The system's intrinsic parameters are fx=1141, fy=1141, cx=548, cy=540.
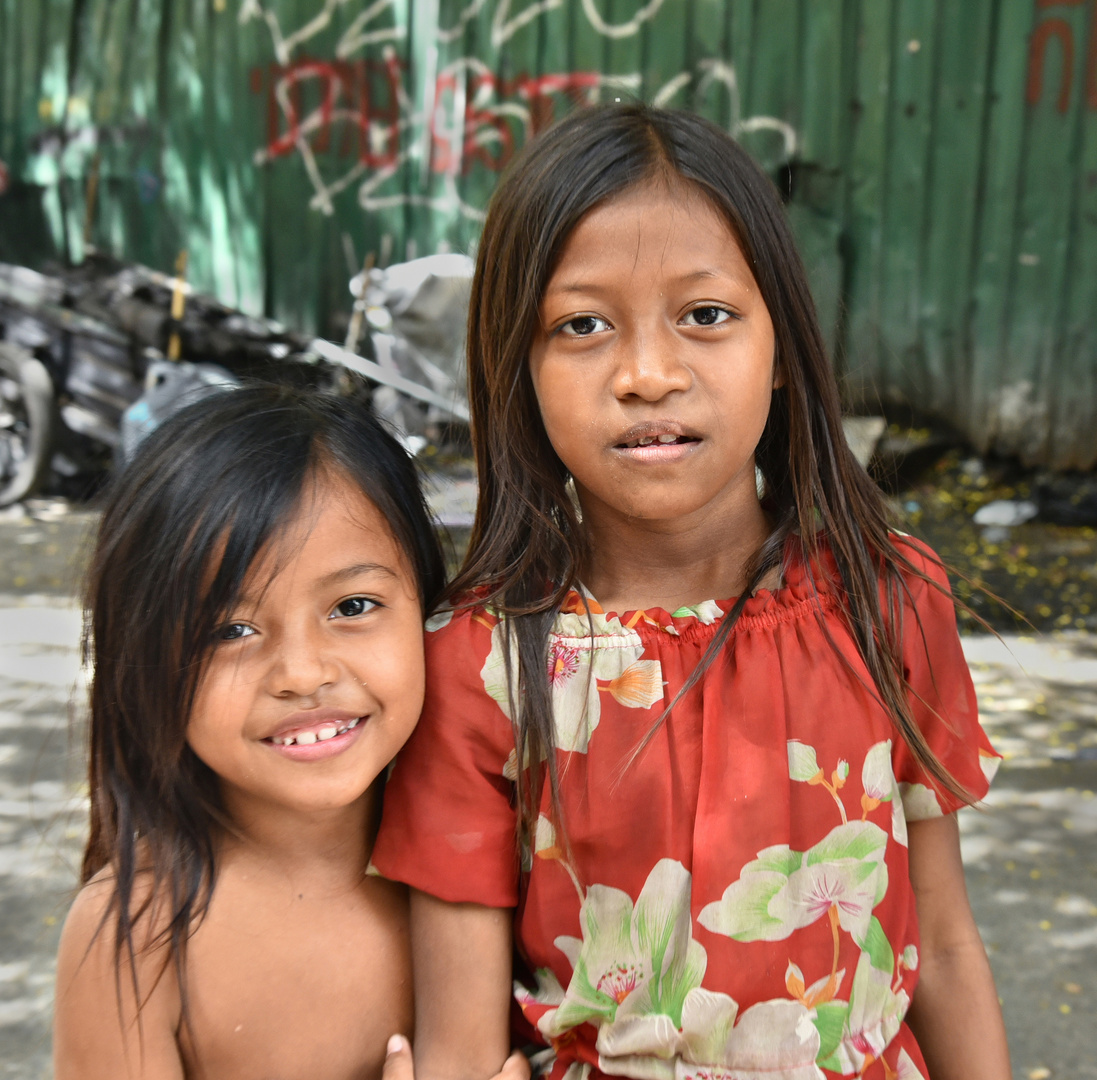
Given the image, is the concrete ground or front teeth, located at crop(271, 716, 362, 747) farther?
the concrete ground

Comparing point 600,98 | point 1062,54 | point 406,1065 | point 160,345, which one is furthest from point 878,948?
point 160,345

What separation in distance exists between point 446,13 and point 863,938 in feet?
17.0

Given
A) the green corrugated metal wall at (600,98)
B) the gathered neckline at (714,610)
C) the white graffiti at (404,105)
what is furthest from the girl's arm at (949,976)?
the white graffiti at (404,105)

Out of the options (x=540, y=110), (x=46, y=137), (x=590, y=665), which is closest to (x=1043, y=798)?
(x=590, y=665)

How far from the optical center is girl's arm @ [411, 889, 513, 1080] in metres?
1.33

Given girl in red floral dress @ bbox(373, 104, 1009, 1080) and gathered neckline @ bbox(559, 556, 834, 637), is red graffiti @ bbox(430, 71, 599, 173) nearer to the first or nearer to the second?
girl in red floral dress @ bbox(373, 104, 1009, 1080)

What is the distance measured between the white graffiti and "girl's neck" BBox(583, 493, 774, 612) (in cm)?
441

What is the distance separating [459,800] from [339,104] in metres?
4.99

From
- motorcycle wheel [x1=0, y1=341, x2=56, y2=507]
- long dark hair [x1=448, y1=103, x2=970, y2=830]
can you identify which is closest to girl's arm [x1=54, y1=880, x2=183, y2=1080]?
long dark hair [x1=448, y1=103, x2=970, y2=830]

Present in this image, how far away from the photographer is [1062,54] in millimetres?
4988

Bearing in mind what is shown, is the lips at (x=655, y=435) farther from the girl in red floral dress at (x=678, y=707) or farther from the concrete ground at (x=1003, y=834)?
the concrete ground at (x=1003, y=834)

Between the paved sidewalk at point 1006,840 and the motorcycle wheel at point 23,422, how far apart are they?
1.65 metres

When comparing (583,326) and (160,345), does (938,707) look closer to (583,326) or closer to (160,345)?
(583,326)

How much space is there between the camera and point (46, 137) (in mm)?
5934
